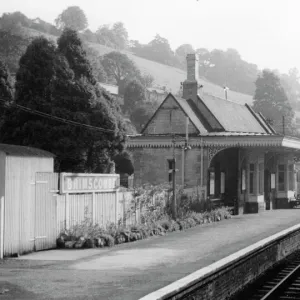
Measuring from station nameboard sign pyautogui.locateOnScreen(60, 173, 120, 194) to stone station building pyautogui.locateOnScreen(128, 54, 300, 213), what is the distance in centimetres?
1136

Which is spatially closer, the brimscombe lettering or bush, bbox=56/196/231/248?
bush, bbox=56/196/231/248

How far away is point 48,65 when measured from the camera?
115ft

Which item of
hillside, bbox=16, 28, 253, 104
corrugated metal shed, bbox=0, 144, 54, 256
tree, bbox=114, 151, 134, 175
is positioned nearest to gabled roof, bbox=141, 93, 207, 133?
tree, bbox=114, 151, 134, 175

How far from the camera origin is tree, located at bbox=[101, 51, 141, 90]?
12744cm

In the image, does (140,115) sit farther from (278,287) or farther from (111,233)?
(278,287)

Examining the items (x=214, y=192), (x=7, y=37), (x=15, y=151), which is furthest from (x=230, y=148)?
(x=7, y=37)

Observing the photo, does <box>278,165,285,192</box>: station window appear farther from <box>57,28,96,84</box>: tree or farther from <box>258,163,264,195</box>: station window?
<box>57,28,96,84</box>: tree

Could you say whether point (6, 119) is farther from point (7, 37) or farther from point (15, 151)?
point (7, 37)

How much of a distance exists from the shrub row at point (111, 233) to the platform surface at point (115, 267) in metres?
0.42

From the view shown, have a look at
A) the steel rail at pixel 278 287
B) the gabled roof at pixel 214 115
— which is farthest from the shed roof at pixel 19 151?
the gabled roof at pixel 214 115

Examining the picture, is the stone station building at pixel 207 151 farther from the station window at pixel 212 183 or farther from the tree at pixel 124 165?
the tree at pixel 124 165

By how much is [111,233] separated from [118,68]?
112m

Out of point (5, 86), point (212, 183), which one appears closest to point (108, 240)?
point (212, 183)

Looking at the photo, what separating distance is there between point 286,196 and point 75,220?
2640cm
